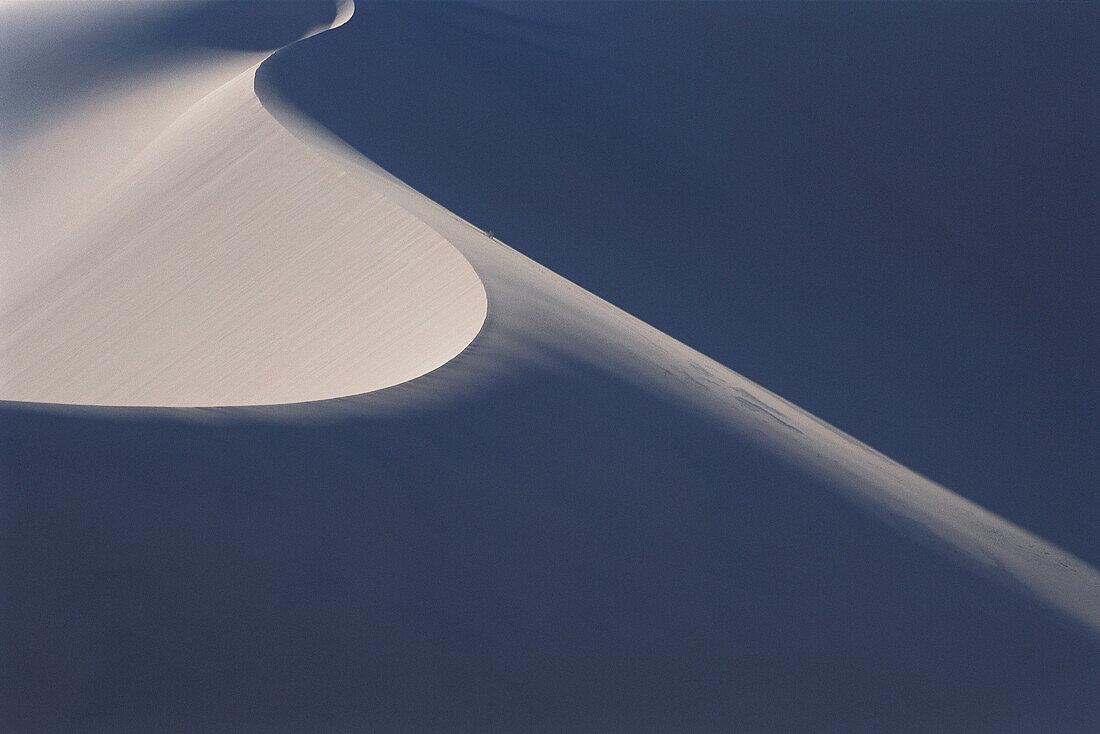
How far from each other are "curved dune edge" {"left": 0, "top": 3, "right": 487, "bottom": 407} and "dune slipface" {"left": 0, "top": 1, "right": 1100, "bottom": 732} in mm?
58

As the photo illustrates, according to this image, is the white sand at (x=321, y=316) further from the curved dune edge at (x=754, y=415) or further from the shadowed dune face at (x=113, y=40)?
the shadowed dune face at (x=113, y=40)

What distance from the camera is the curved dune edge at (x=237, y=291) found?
7.72 m

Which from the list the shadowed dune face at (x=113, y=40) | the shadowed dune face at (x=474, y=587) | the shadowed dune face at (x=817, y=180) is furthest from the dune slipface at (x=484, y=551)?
the shadowed dune face at (x=113, y=40)

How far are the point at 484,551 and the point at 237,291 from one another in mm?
5612

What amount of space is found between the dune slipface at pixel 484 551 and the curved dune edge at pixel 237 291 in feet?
0.19

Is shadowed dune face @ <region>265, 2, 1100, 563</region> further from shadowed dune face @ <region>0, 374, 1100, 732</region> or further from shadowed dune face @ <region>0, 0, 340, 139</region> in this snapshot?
shadowed dune face @ <region>0, 374, 1100, 732</region>

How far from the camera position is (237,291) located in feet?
31.8

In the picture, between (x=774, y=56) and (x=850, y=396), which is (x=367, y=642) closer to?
(x=850, y=396)

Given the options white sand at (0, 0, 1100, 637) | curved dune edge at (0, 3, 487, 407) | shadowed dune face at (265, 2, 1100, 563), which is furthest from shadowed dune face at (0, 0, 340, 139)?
white sand at (0, 0, 1100, 637)

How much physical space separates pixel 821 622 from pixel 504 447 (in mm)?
1610

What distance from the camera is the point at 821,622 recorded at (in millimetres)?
5375

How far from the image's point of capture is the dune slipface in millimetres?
3883

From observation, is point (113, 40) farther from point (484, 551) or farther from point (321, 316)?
point (484, 551)

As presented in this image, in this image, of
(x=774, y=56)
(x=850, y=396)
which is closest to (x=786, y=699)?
(x=850, y=396)
